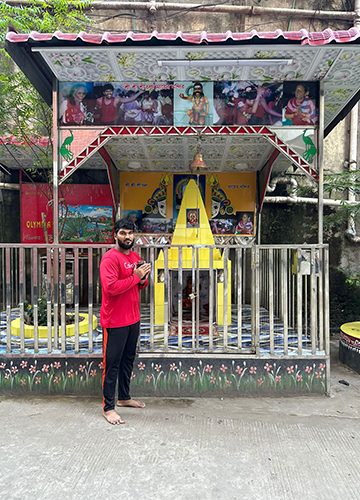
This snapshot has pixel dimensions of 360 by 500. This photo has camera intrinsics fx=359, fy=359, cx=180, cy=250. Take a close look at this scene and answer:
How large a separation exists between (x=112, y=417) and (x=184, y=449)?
0.90 metres

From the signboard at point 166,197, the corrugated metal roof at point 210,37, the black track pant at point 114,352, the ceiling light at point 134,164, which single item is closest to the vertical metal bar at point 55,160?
the corrugated metal roof at point 210,37

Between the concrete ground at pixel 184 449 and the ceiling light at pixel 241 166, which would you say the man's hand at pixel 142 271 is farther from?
the ceiling light at pixel 241 166

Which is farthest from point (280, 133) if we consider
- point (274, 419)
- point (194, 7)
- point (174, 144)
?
point (194, 7)

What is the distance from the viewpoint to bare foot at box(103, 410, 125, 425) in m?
3.72

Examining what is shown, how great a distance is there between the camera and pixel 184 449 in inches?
128

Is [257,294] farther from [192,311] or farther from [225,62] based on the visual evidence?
[225,62]

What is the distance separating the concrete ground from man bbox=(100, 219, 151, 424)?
1.49 ft

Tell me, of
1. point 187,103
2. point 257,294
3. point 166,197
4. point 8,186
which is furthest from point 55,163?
point 8,186

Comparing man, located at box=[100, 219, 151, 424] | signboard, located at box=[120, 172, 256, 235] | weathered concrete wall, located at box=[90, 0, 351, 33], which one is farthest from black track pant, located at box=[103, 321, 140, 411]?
weathered concrete wall, located at box=[90, 0, 351, 33]

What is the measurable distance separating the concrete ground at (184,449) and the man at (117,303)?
0.45m

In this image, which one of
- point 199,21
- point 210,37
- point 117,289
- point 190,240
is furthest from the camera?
point 199,21

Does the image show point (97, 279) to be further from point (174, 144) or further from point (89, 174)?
point (174, 144)

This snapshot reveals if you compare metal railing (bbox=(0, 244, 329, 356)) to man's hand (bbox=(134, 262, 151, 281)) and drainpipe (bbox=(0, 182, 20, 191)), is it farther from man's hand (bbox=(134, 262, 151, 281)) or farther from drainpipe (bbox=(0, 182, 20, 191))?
drainpipe (bbox=(0, 182, 20, 191))

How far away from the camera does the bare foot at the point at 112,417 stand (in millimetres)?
3720
